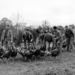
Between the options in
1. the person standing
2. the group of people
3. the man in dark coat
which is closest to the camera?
the group of people

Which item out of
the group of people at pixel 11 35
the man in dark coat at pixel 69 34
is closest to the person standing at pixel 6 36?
the group of people at pixel 11 35

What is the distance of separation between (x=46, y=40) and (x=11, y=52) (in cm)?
296

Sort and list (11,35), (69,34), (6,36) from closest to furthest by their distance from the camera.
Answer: (11,35)
(6,36)
(69,34)

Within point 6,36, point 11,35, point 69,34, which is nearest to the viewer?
point 11,35

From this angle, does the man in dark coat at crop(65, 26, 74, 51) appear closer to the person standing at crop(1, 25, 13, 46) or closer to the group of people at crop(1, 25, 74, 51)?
the group of people at crop(1, 25, 74, 51)

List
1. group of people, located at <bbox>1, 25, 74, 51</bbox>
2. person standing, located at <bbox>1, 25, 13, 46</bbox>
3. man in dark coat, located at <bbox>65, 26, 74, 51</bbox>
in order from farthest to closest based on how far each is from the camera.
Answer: man in dark coat, located at <bbox>65, 26, 74, 51</bbox> → person standing, located at <bbox>1, 25, 13, 46</bbox> → group of people, located at <bbox>1, 25, 74, 51</bbox>

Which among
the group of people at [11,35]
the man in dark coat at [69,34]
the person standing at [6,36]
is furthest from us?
the man in dark coat at [69,34]

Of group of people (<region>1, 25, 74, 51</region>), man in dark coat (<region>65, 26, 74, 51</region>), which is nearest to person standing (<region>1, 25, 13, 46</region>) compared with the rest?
group of people (<region>1, 25, 74, 51</region>)

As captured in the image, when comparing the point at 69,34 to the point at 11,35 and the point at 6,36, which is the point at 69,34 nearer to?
the point at 11,35

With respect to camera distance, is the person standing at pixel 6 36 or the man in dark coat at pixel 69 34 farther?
the man in dark coat at pixel 69 34

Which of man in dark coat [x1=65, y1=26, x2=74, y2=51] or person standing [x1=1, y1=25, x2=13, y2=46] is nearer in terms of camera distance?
person standing [x1=1, y1=25, x2=13, y2=46]

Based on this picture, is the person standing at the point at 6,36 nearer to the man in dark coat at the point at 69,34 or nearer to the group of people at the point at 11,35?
the group of people at the point at 11,35

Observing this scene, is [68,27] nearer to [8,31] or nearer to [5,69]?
[8,31]

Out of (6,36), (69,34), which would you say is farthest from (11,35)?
(69,34)
